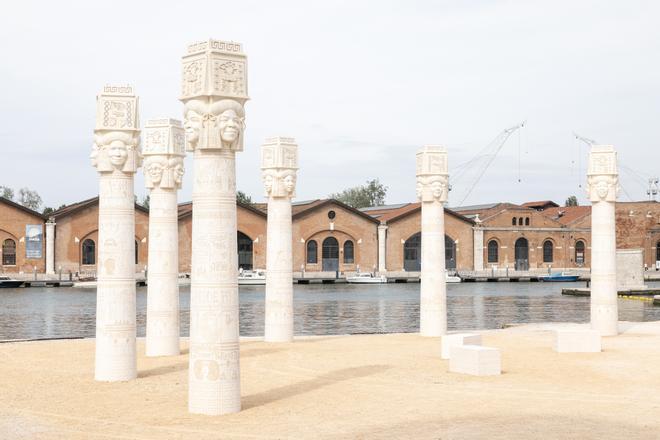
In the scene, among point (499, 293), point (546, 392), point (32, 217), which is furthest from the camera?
point (32, 217)

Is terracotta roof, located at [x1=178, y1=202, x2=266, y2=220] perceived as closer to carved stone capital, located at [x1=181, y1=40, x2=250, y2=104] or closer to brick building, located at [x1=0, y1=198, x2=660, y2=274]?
brick building, located at [x1=0, y1=198, x2=660, y2=274]

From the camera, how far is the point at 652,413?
15141 mm

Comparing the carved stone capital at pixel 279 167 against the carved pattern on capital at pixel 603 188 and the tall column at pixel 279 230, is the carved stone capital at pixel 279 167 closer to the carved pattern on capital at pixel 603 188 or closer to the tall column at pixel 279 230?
the tall column at pixel 279 230

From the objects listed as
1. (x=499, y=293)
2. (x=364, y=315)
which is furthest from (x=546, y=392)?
(x=499, y=293)

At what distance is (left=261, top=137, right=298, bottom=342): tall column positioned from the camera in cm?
2822

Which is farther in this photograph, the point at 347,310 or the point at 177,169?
the point at 347,310

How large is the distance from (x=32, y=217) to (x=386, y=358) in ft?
221

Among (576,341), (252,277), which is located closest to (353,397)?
(576,341)

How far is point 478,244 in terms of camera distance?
10350cm

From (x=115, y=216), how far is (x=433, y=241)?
12.6 meters

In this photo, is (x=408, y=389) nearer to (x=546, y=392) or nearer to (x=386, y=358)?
(x=546, y=392)

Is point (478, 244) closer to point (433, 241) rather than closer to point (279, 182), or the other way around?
point (433, 241)

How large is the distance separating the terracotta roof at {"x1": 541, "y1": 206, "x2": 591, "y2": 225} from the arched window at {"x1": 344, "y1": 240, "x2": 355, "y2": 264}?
93.1 feet

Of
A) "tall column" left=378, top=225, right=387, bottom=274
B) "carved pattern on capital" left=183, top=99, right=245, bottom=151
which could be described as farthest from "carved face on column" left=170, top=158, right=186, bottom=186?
"tall column" left=378, top=225, right=387, bottom=274
